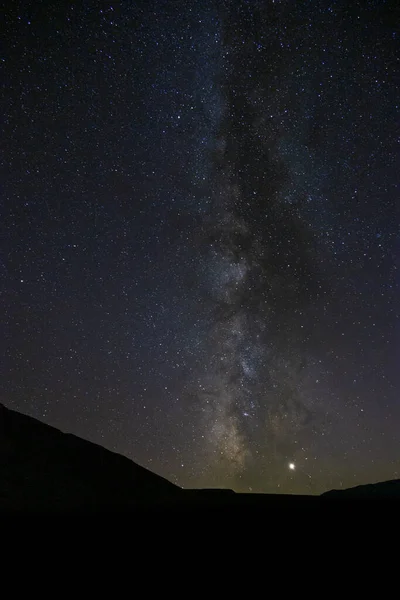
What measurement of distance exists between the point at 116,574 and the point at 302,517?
305cm

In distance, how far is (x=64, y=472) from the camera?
26.6m

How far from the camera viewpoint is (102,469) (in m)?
Result: 29.9

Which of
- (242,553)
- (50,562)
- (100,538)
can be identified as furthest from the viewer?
(100,538)

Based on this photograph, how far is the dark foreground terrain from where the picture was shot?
21.1 metres

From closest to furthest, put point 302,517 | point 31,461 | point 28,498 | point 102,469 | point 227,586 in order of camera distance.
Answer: point 227,586 → point 302,517 → point 28,498 → point 31,461 → point 102,469

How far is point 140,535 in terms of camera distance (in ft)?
14.8

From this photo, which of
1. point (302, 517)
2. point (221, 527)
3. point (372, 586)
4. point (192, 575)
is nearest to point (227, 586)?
point (192, 575)

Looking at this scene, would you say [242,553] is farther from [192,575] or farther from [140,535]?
[140,535]

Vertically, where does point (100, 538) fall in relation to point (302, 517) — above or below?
below

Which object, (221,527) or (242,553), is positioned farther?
(221,527)

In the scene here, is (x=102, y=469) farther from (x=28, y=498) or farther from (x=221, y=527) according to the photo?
(x=221, y=527)

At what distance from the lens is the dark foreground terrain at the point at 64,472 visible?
21109 millimetres

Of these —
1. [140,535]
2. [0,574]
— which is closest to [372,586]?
[140,535]

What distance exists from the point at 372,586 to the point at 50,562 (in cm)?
310
